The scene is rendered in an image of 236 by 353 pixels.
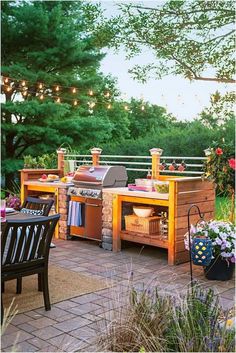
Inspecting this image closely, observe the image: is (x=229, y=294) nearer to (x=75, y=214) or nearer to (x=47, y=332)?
(x=47, y=332)

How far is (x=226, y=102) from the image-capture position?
4.83m

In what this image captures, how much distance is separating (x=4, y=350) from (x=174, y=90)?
4811mm

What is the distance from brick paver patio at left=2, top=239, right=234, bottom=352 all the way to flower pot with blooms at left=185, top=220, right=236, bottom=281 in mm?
93

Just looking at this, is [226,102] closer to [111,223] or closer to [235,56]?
[235,56]

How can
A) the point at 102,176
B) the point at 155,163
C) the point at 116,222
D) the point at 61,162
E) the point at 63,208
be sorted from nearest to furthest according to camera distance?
Answer: the point at 116,222, the point at 102,176, the point at 155,163, the point at 63,208, the point at 61,162

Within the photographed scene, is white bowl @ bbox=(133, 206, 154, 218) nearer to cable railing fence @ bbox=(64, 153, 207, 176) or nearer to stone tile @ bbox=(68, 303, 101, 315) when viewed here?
cable railing fence @ bbox=(64, 153, 207, 176)

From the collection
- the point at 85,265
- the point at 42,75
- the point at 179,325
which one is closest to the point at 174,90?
the point at 85,265

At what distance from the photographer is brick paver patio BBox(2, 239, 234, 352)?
2.69 meters

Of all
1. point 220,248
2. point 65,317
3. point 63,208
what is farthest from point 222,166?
point 63,208

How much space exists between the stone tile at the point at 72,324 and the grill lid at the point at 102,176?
257cm

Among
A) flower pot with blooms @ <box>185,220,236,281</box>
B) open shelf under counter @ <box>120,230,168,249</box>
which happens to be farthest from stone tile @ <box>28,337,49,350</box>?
open shelf under counter @ <box>120,230,168,249</box>

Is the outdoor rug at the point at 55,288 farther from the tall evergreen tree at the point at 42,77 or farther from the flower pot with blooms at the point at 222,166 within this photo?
the tall evergreen tree at the point at 42,77

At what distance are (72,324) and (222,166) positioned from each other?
2.16 meters

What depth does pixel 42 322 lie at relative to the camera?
2.99 meters
